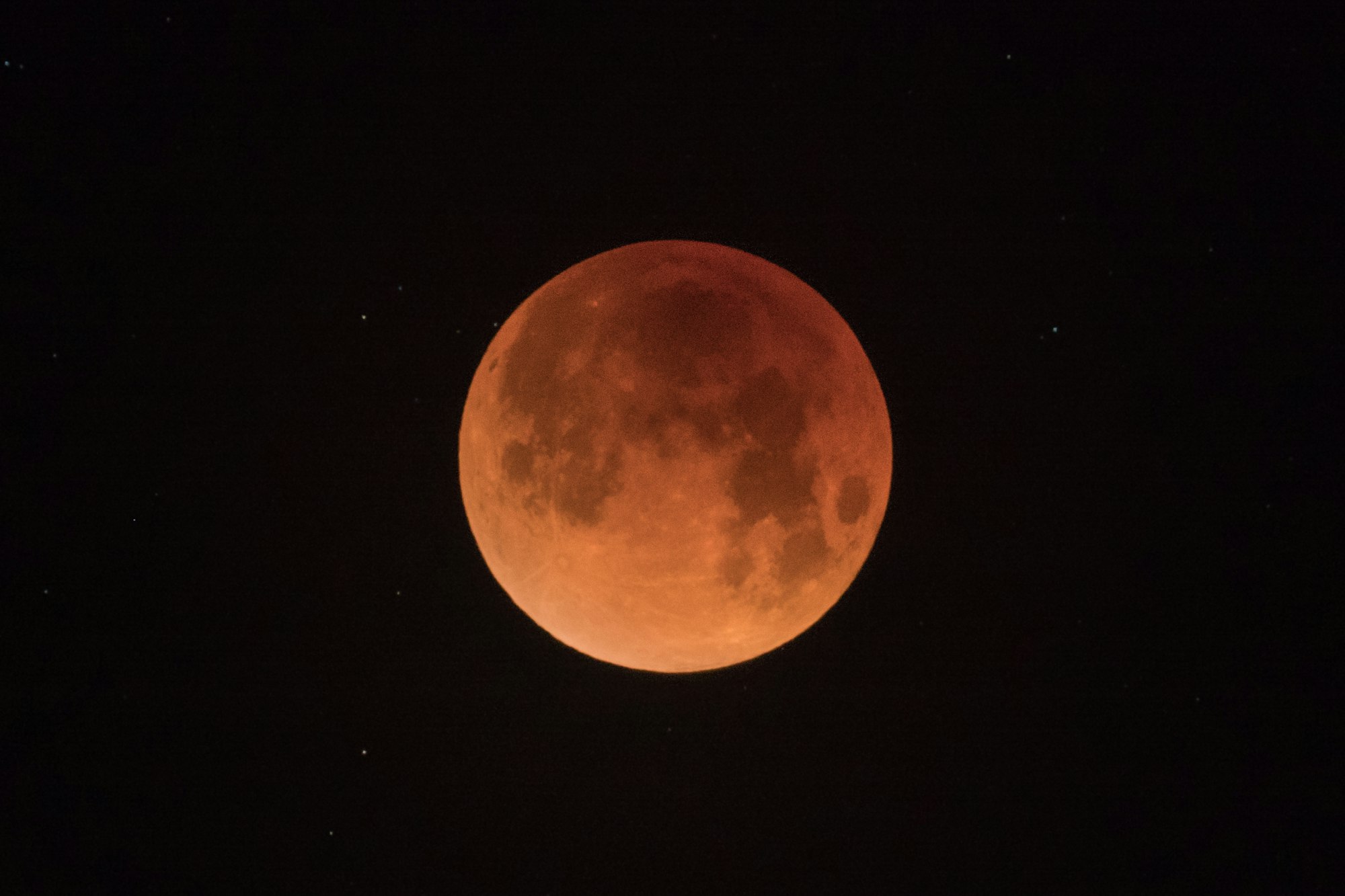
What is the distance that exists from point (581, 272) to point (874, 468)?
168 centimetres

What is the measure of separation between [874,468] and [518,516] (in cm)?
166

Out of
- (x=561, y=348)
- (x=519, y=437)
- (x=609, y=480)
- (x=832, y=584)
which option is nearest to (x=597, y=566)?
(x=609, y=480)

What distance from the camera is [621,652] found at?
3.86 meters

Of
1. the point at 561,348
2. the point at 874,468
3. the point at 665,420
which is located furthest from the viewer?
A: the point at 874,468

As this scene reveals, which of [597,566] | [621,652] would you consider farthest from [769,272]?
[621,652]

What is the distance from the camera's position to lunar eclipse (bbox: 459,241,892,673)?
3268mm

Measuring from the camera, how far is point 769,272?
151 inches

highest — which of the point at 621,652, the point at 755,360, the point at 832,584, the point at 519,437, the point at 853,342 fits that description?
the point at 853,342

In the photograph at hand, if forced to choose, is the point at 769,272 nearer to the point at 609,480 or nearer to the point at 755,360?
the point at 755,360

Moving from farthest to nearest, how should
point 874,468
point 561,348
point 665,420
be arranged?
1. point 874,468
2. point 561,348
3. point 665,420

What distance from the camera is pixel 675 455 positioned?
3.23 metres

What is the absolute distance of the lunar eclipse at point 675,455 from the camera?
3.27 meters

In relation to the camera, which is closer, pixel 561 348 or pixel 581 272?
pixel 561 348

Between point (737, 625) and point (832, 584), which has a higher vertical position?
point (832, 584)
